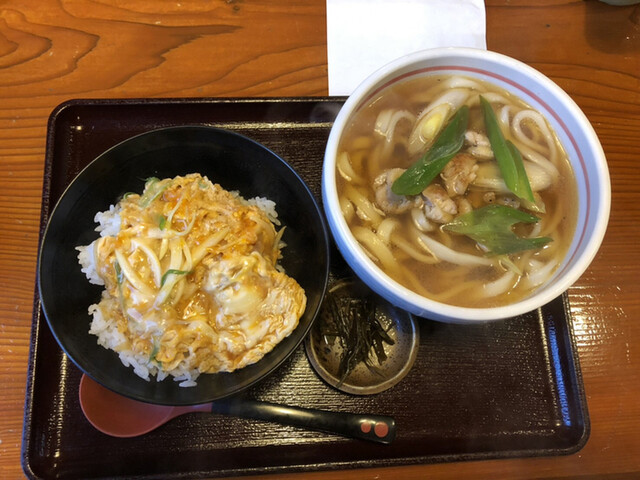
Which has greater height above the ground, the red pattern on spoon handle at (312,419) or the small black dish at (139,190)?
the small black dish at (139,190)

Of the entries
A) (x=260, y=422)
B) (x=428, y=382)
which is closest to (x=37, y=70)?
(x=260, y=422)

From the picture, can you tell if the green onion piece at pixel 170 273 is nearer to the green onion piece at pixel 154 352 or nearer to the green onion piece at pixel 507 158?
the green onion piece at pixel 154 352

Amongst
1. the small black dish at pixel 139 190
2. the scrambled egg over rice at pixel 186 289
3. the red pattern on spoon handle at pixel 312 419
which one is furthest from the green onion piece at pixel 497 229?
the red pattern on spoon handle at pixel 312 419

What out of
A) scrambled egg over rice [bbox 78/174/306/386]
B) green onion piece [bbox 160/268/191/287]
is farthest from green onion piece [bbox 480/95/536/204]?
green onion piece [bbox 160/268/191/287]

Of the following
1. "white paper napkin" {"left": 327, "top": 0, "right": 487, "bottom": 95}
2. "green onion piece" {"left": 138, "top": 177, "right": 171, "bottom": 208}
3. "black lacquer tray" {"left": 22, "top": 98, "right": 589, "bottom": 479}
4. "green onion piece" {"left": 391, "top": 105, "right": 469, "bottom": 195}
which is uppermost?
"white paper napkin" {"left": 327, "top": 0, "right": 487, "bottom": 95}

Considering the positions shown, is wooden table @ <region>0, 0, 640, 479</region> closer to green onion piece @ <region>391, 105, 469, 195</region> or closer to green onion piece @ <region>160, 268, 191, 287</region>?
green onion piece @ <region>160, 268, 191, 287</region>

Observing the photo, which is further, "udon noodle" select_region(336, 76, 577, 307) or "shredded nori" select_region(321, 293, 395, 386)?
"shredded nori" select_region(321, 293, 395, 386)
